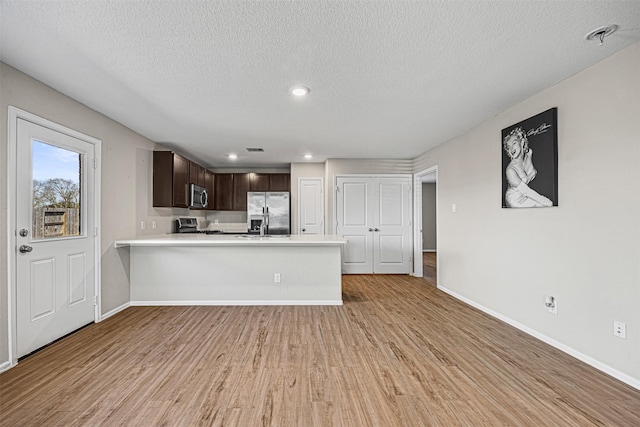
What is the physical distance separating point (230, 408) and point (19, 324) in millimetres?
1988

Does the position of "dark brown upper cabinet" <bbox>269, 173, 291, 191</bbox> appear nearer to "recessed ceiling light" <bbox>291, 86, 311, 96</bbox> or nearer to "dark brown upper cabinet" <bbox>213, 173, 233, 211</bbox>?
"dark brown upper cabinet" <bbox>213, 173, 233, 211</bbox>

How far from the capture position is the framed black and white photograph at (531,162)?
266 centimetres

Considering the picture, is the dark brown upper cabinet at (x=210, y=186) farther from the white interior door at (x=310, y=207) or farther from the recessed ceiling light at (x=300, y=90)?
the recessed ceiling light at (x=300, y=90)

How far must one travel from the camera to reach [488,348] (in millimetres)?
2674

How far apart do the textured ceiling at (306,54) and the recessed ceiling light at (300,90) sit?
8 centimetres

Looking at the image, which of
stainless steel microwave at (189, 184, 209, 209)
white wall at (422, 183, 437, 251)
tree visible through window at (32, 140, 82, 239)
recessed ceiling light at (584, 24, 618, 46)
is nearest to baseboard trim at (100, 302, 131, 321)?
tree visible through window at (32, 140, 82, 239)

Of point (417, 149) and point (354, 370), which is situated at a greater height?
point (417, 149)

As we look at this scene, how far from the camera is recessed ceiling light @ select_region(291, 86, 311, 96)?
2.71 meters

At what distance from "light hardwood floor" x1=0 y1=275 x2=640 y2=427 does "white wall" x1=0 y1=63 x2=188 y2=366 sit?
0.57 meters

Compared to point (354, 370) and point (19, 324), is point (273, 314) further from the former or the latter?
point (19, 324)

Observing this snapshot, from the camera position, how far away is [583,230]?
2.42m

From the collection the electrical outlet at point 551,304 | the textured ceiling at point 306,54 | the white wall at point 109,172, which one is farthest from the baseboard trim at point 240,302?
the textured ceiling at point 306,54

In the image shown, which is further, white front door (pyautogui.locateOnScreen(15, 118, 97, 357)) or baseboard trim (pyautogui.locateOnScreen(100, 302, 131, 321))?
baseboard trim (pyautogui.locateOnScreen(100, 302, 131, 321))

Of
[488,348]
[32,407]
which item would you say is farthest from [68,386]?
[488,348]
